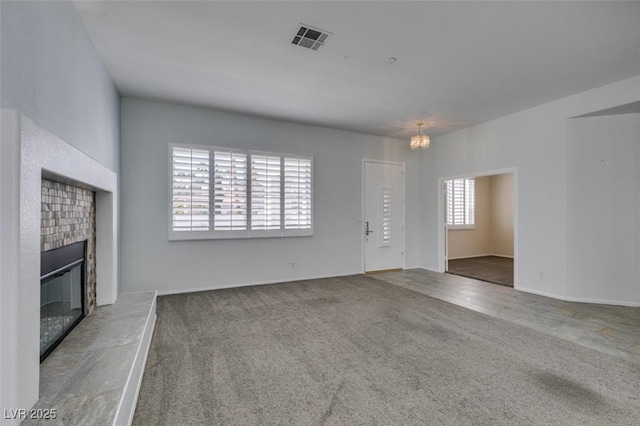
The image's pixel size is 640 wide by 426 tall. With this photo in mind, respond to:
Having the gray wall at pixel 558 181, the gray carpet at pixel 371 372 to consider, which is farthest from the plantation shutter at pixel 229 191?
the gray wall at pixel 558 181

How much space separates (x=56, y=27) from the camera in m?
Answer: 2.04

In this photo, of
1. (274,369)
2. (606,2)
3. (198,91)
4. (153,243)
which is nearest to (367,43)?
(606,2)

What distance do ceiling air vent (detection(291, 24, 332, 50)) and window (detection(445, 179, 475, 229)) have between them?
20.4 ft

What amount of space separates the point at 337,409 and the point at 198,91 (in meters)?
4.16

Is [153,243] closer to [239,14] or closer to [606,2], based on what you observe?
[239,14]

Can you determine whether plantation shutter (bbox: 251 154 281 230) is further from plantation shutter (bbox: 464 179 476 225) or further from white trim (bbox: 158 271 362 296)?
plantation shutter (bbox: 464 179 476 225)

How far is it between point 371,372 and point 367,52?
3109 mm

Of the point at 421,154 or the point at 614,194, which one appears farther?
the point at 421,154

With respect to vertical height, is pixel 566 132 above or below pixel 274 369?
above

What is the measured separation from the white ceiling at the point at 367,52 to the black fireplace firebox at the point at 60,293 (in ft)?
6.84

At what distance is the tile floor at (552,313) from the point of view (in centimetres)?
292

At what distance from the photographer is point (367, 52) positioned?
3061mm

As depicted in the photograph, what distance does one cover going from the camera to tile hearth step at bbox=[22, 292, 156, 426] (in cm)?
147

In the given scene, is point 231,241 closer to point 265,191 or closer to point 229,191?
point 229,191
